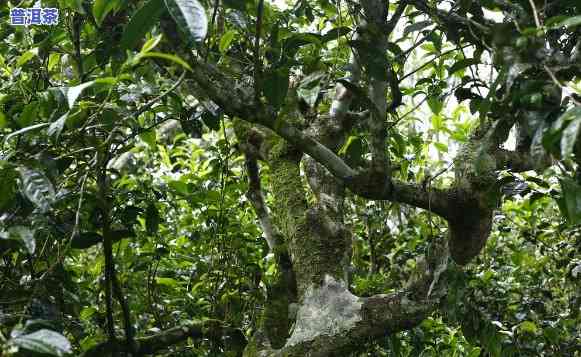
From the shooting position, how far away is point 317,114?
2240 mm

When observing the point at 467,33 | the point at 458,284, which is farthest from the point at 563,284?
the point at 467,33

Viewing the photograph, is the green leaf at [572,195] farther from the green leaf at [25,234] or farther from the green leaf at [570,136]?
the green leaf at [25,234]

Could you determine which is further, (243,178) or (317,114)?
(243,178)

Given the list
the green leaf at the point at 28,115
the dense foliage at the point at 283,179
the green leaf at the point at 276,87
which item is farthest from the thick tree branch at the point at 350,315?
the green leaf at the point at 28,115

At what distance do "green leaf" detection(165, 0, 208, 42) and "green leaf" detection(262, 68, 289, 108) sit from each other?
45 cm

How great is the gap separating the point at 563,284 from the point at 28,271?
96.8 inches

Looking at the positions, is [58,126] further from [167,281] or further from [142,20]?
[167,281]

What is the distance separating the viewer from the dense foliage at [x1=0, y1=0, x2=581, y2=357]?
128cm

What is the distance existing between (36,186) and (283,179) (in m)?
1.03

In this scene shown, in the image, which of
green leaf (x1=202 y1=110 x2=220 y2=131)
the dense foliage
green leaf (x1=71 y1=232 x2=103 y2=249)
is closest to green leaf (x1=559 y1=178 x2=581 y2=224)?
the dense foliage

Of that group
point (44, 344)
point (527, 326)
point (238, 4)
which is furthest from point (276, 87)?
point (527, 326)

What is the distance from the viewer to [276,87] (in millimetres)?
1482

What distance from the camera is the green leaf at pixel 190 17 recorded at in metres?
1.02

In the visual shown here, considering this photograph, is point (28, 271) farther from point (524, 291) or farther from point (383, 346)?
point (524, 291)
